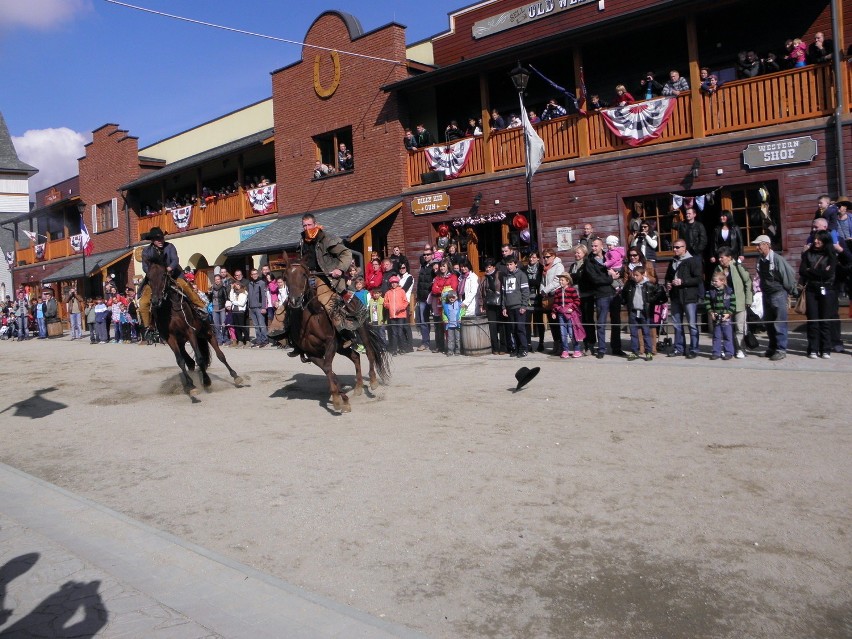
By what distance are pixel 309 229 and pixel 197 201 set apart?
23.0 meters

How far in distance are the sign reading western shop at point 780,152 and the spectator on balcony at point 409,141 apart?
377 inches

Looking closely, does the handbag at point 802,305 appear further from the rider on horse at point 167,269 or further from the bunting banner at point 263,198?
the bunting banner at point 263,198

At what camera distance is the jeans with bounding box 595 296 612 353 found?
13062mm

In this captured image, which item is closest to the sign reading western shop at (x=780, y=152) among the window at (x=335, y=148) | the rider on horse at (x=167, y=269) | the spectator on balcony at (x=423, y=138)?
the spectator on balcony at (x=423, y=138)

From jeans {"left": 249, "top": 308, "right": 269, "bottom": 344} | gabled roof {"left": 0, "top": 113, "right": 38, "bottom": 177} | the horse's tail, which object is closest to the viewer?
the horse's tail

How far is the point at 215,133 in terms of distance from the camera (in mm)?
32500

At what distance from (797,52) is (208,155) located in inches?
876

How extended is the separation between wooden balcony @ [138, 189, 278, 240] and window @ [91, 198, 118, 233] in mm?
6111

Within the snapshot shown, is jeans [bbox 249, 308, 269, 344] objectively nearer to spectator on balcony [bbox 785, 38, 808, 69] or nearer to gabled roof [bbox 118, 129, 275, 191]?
gabled roof [bbox 118, 129, 275, 191]

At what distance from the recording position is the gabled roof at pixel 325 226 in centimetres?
2106

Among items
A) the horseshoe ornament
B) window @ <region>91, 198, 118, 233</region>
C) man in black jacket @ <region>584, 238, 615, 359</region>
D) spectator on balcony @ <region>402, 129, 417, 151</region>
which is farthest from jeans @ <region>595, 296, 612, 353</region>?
window @ <region>91, 198, 118, 233</region>

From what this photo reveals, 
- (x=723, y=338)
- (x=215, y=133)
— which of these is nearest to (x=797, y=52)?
(x=723, y=338)

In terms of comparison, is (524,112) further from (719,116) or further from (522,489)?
Result: (522,489)

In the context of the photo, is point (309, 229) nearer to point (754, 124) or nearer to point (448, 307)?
point (448, 307)
